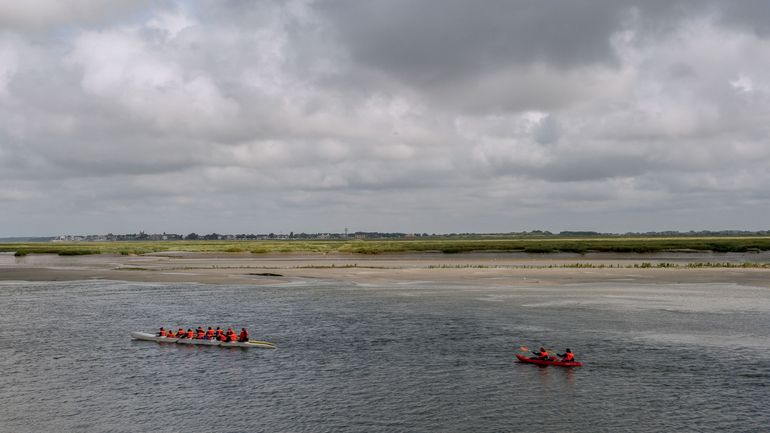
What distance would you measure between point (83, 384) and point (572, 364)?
25.1 m

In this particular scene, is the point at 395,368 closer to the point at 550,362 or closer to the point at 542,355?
the point at 542,355

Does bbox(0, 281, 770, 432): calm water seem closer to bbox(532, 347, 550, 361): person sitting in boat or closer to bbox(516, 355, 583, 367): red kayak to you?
bbox(516, 355, 583, 367): red kayak

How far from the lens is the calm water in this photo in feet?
80.7

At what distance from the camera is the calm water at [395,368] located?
24.6 metres

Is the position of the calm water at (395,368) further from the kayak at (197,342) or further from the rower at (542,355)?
the rower at (542,355)

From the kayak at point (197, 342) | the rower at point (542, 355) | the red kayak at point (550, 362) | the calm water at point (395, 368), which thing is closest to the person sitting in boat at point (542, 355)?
the rower at point (542, 355)

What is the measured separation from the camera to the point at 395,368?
3225 cm

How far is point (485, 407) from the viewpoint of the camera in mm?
25812

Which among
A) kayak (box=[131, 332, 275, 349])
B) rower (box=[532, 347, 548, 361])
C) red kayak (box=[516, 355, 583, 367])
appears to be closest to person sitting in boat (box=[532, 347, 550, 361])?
rower (box=[532, 347, 548, 361])

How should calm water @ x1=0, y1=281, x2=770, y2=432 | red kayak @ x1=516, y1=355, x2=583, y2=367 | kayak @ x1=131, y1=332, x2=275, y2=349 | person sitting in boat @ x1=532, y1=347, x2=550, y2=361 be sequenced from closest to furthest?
1. calm water @ x1=0, y1=281, x2=770, y2=432
2. red kayak @ x1=516, y1=355, x2=583, y2=367
3. person sitting in boat @ x1=532, y1=347, x2=550, y2=361
4. kayak @ x1=131, y1=332, x2=275, y2=349

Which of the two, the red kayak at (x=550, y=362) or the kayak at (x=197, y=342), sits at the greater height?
the red kayak at (x=550, y=362)

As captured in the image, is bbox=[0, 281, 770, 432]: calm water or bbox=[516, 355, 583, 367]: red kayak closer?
bbox=[0, 281, 770, 432]: calm water

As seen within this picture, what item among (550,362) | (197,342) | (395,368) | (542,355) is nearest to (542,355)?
(542,355)

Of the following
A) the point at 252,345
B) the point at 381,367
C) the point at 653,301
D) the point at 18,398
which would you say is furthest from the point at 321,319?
the point at 653,301
